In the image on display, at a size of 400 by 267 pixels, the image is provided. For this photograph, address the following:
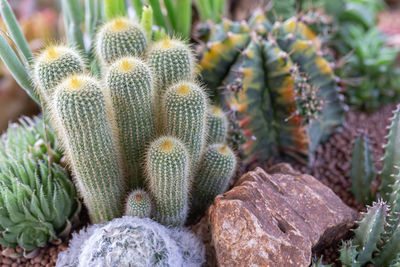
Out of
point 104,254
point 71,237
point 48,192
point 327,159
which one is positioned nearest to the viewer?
point 104,254

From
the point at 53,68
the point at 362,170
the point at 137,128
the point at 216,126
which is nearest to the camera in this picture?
the point at 53,68

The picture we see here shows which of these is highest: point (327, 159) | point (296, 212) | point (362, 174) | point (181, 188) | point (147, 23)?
point (147, 23)

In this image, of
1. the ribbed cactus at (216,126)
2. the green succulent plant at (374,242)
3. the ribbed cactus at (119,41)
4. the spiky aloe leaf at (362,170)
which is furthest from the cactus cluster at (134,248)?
the spiky aloe leaf at (362,170)

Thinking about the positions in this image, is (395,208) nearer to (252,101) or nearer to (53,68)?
(252,101)

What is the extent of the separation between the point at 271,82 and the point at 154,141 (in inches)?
32.2

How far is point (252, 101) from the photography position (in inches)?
79.4

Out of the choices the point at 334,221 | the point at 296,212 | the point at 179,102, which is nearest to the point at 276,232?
the point at 296,212

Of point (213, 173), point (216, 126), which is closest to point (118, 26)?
point (216, 126)

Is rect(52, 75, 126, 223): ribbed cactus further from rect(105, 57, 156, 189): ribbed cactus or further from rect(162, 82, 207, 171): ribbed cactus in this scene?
rect(162, 82, 207, 171): ribbed cactus

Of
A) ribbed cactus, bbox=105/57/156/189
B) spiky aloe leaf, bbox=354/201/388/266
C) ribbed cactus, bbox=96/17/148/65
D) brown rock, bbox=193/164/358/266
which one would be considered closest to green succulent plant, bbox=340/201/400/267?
spiky aloe leaf, bbox=354/201/388/266

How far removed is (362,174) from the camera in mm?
1953

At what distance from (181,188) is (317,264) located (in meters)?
0.59

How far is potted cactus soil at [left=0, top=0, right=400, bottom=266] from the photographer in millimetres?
1435

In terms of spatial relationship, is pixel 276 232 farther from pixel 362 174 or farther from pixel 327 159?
pixel 327 159
